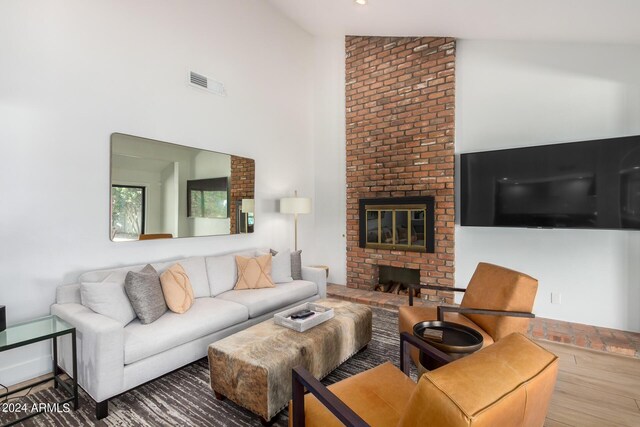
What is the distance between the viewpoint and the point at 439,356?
1553 millimetres

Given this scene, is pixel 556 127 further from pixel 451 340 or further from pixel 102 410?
pixel 102 410

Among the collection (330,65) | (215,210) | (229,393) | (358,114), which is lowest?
(229,393)

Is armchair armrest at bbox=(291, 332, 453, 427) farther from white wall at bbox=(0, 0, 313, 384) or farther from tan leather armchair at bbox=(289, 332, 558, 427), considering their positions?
white wall at bbox=(0, 0, 313, 384)

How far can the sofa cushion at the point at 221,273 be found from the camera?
3336 mm

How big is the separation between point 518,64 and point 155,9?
4020mm

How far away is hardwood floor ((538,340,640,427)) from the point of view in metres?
1.97

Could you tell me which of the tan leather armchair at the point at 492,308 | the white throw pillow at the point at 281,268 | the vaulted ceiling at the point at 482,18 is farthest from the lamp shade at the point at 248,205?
the vaulted ceiling at the point at 482,18

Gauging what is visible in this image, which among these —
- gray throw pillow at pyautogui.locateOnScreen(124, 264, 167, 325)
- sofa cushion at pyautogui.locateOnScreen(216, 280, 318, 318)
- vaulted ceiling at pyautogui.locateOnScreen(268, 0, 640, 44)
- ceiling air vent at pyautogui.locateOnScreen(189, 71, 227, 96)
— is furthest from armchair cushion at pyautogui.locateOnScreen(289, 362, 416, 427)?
ceiling air vent at pyautogui.locateOnScreen(189, 71, 227, 96)

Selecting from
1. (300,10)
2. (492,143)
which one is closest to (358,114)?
(300,10)

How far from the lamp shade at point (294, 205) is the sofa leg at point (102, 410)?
2.92 m

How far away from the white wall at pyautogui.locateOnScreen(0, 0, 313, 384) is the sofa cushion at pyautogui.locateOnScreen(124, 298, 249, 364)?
2.74 feet

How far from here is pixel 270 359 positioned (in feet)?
6.24

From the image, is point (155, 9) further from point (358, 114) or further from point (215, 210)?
point (358, 114)

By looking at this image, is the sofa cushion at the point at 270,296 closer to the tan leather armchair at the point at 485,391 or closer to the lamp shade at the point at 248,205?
the lamp shade at the point at 248,205
